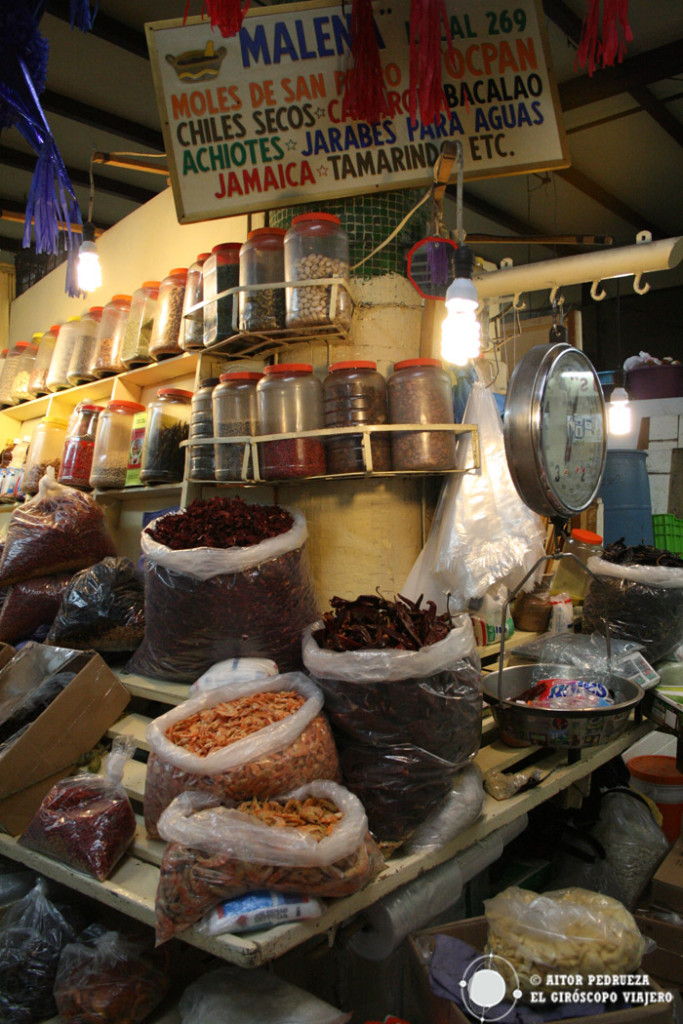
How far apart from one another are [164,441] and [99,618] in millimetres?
894

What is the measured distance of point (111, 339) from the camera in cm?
364

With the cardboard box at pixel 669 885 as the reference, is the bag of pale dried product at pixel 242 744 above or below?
above

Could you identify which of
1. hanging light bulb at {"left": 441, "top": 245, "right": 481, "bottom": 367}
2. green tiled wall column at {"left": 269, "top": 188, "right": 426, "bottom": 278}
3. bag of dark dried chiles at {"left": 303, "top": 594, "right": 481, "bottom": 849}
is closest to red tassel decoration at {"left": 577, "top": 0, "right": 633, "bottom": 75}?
hanging light bulb at {"left": 441, "top": 245, "right": 481, "bottom": 367}

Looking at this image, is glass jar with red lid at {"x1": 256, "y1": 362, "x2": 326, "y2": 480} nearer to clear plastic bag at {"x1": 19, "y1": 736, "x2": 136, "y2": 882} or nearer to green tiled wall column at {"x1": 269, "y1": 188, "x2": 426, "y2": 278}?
green tiled wall column at {"x1": 269, "y1": 188, "x2": 426, "y2": 278}

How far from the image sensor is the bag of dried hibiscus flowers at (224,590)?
75.3 inches

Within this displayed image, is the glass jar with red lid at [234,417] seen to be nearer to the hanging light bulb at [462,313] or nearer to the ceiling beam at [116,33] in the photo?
the hanging light bulb at [462,313]

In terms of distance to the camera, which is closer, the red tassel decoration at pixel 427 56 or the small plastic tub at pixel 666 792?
the red tassel decoration at pixel 427 56

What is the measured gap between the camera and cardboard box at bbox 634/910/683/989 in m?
1.78

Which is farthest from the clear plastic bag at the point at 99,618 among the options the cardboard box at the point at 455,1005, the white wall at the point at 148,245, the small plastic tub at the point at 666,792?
the small plastic tub at the point at 666,792

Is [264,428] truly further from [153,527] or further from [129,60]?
[129,60]

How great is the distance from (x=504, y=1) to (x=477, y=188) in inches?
137

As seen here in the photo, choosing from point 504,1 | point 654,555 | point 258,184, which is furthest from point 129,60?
point 654,555

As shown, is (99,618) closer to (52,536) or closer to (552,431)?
(52,536)

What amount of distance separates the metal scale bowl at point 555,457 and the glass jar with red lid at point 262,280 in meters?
0.99
